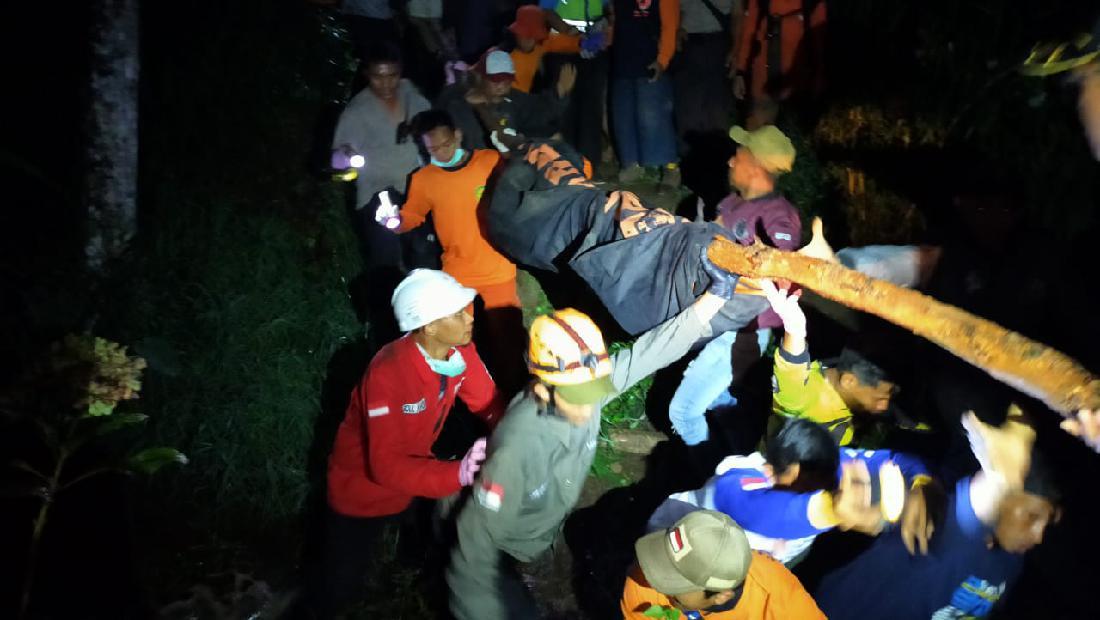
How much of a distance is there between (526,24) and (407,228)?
2.79m

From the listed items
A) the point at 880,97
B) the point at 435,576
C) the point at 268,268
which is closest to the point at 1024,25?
the point at 880,97

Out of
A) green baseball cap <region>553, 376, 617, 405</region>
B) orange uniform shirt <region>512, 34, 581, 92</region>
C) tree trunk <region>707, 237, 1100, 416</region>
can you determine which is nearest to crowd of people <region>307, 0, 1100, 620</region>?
green baseball cap <region>553, 376, 617, 405</region>

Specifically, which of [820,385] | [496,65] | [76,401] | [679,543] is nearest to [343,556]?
[76,401]

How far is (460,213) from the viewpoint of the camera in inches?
177

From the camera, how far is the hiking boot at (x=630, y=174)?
7098 millimetres

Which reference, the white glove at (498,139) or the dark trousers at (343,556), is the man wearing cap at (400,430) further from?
the white glove at (498,139)

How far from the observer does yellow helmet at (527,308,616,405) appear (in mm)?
2750

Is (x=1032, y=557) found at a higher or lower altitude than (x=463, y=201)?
lower

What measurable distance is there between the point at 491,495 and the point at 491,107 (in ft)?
11.3

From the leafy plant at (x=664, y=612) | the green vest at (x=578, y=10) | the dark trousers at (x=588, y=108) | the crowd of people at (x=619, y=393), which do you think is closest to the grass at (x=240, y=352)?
the crowd of people at (x=619, y=393)

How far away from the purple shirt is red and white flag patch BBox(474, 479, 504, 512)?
1.97 m

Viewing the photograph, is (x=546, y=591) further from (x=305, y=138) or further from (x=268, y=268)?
(x=305, y=138)

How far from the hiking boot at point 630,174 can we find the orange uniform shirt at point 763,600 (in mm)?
5071

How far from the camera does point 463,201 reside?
176 inches
